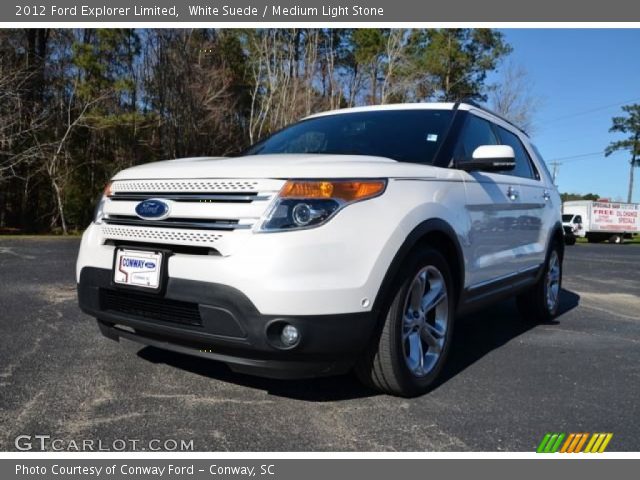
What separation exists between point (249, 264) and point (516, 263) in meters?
2.61

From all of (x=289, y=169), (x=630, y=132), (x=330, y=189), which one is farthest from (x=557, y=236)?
(x=630, y=132)

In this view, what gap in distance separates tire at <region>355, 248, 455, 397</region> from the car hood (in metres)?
0.47

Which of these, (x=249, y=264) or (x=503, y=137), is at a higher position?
(x=503, y=137)

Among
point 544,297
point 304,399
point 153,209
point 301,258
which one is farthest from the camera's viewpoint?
point 544,297

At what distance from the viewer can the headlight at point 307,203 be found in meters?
2.29

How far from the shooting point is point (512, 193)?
3.99 meters

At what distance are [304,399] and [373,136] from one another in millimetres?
1739

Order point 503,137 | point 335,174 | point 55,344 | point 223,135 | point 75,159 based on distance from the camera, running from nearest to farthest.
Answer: point 335,174 < point 55,344 < point 503,137 < point 75,159 < point 223,135

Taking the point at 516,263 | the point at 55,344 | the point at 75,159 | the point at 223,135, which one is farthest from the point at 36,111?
the point at 516,263

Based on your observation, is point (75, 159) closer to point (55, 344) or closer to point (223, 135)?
point (223, 135)

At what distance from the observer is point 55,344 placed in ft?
12.0

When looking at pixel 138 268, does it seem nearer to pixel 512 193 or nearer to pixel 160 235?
pixel 160 235

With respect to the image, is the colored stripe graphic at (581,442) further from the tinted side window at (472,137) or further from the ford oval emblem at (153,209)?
the ford oval emblem at (153,209)

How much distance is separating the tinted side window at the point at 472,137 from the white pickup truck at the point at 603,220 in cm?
2893
